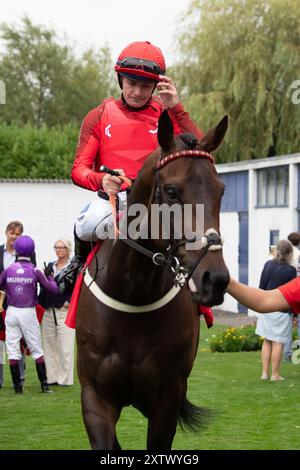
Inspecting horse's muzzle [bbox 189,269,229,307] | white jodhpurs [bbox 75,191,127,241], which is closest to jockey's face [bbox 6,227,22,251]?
white jodhpurs [bbox 75,191,127,241]

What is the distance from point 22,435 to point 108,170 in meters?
4.39

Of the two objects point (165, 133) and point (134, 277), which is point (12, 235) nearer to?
point (134, 277)

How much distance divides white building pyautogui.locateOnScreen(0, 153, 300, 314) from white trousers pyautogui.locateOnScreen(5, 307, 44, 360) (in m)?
10.7

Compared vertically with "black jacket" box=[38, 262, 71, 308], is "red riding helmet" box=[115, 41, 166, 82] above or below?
above

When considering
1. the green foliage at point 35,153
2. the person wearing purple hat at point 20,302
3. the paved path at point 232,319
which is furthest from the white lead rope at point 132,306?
the green foliage at point 35,153

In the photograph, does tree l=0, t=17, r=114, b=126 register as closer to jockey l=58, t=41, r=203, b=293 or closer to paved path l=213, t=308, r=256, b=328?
paved path l=213, t=308, r=256, b=328

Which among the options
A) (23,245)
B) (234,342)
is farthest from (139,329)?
(234,342)

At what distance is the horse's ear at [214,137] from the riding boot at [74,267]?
1.28 meters

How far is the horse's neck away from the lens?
4668 mm

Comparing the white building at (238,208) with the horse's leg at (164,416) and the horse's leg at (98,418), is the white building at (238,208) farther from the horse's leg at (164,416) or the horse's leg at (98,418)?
the horse's leg at (98,418)

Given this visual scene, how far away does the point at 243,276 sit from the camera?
23.8m

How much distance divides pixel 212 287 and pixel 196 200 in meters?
0.44

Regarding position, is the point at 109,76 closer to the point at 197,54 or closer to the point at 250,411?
the point at 197,54

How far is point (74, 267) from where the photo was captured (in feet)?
18.1
